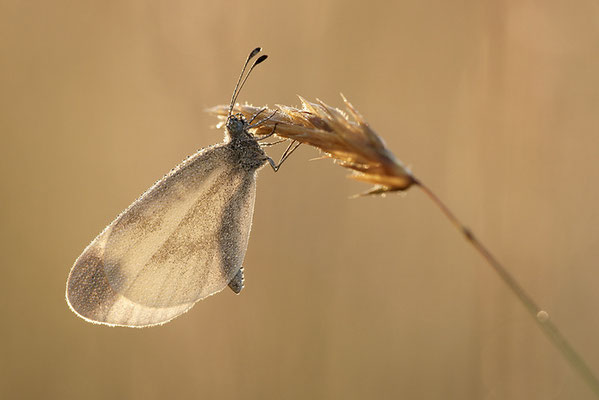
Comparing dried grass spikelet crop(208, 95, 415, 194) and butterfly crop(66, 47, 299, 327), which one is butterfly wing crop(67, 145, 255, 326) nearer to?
butterfly crop(66, 47, 299, 327)

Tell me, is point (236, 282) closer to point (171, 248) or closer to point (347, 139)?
point (171, 248)

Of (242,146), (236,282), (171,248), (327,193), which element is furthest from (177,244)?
(327,193)

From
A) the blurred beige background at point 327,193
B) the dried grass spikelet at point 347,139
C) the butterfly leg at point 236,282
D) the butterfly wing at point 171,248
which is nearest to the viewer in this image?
the dried grass spikelet at point 347,139

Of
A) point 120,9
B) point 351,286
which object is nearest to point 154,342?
point 351,286

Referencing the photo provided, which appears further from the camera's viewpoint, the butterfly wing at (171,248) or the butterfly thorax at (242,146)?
the butterfly thorax at (242,146)

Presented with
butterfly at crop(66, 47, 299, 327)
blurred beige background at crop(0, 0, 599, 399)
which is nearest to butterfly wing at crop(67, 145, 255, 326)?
butterfly at crop(66, 47, 299, 327)

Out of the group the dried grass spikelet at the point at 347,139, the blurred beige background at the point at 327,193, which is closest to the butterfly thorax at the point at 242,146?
the dried grass spikelet at the point at 347,139

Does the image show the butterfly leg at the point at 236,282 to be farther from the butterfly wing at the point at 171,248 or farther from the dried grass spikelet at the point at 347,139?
the dried grass spikelet at the point at 347,139

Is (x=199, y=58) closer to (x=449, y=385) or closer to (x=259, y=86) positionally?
(x=259, y=86)
